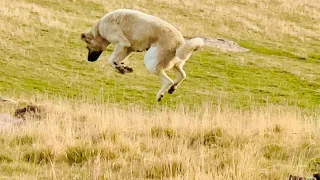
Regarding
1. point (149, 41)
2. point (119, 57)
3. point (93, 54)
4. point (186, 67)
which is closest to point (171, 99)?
point (186, 67)

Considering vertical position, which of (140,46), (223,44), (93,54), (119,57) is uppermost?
(140,46)

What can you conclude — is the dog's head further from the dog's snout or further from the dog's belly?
the dog's belly

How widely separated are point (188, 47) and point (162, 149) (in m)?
3.51

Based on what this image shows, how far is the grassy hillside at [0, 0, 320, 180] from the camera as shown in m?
7.53

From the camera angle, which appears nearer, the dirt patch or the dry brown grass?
the dry brown grass

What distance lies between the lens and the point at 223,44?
3275cm

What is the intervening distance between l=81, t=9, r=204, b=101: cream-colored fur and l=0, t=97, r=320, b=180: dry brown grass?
4.73 feet

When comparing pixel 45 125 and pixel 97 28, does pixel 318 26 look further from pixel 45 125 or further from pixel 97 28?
pixel 45 125

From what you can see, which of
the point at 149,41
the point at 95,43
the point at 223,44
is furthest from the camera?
the point at 223,44

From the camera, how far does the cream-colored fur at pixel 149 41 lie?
11914mm

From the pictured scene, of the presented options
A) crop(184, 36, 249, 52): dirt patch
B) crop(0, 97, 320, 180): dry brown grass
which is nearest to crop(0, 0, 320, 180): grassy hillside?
crop(0, 97, 320, 180): dry brown grass

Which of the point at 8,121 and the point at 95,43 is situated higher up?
the point at 95,43

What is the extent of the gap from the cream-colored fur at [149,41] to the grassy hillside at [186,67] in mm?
7982

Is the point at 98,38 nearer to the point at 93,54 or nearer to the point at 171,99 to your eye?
the point at 93,54
